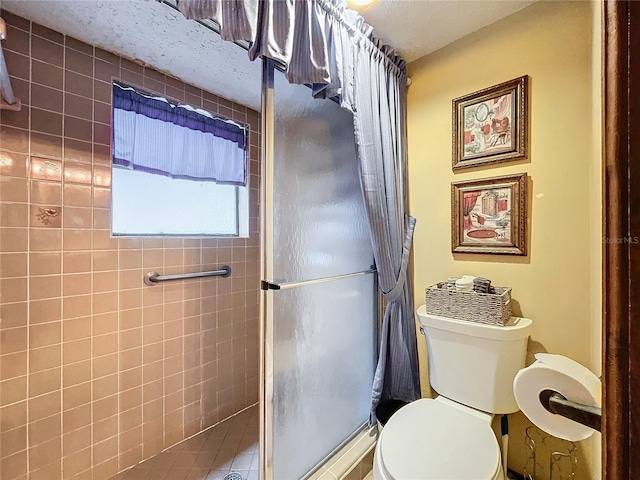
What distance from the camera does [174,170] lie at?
1753 mm

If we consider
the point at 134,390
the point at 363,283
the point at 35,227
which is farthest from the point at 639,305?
the point at 134,390

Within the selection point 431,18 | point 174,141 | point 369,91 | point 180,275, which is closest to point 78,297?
point 180,275

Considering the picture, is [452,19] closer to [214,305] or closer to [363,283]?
[363,283]

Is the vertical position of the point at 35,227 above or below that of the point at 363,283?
above

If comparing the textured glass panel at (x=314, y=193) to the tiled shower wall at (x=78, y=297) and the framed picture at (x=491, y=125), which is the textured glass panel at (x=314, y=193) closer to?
the framed picture at (x=491, y=125)

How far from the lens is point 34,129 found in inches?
50.4

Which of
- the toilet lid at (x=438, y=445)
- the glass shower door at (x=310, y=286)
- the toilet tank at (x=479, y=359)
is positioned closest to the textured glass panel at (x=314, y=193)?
the glass shower door at (x=310, y=286)

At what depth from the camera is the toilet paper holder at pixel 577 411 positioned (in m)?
0.45

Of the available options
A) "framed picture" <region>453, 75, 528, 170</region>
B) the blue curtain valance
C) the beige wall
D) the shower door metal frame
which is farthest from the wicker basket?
the blue curtain valance

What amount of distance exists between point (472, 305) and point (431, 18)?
134 cm

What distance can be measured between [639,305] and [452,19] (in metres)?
1.55

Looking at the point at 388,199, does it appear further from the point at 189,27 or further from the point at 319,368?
the point at 189,27

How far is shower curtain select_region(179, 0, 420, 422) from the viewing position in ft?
3.10

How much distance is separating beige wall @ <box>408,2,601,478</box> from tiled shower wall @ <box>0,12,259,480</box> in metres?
1.64
